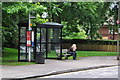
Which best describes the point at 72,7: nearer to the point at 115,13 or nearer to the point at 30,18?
the point at 115,13

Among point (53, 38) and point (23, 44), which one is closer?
point (23, 44)

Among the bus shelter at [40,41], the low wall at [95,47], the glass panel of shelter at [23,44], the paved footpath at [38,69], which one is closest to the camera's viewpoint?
the paved footpath at [38,69]

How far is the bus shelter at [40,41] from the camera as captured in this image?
18.2 m

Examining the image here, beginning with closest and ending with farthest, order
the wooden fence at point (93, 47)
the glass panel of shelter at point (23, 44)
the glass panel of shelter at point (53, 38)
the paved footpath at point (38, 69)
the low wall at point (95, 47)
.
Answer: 1. the paved footpath at point (38, 69)
2. the glass panel of shelter at point (23, 44)
3. the glass panel of shelter at point (53, 38)
4. the low wall at point (95, 47)
5. the wooden fence at point (93, 47)

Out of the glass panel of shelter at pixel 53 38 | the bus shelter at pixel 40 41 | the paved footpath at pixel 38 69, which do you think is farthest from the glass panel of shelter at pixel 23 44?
the glass panel of shelter at pixel 53 38

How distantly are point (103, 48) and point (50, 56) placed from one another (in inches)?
813

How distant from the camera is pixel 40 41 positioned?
20.0 meters

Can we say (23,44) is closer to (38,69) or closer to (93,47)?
(38,69)

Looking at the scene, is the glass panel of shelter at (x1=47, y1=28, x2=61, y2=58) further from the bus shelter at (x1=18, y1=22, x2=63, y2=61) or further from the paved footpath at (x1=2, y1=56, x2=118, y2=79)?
the paved footpath at (x1=2, y1=56, x2=118, y2=79)

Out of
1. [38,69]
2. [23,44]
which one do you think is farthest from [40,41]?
[38,69]

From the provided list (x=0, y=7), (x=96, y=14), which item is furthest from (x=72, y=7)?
(x=0, y=7)

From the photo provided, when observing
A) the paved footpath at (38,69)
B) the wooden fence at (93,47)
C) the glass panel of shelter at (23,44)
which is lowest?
the paved footpath at (38,69)

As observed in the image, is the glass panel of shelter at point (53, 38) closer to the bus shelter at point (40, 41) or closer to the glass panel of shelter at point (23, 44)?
the bus shelter at point (40, 41)

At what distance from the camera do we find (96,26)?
119 feet
